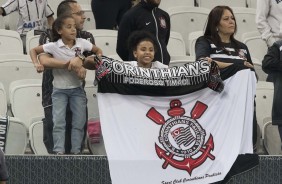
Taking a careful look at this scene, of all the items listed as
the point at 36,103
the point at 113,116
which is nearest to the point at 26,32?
the point at 36,103

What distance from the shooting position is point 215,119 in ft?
41.5

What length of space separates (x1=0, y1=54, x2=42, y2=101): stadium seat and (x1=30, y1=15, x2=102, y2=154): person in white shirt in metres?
1.47

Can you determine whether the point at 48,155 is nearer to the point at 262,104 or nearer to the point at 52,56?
the point at 52,56

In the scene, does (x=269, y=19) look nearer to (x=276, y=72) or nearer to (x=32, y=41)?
(x=276, y=72)

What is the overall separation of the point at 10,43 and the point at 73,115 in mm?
2670

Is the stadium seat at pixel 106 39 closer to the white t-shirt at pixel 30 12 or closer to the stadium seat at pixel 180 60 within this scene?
the white t-shirt at pixel 30 12

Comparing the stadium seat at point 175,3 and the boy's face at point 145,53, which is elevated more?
the boy's face at point 145,53

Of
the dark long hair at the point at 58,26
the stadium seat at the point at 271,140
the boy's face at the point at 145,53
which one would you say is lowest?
the stadium seat at the point at 271,140

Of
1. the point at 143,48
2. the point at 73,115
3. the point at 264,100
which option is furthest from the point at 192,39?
the point at 73,115

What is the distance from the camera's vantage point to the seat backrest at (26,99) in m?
13.7

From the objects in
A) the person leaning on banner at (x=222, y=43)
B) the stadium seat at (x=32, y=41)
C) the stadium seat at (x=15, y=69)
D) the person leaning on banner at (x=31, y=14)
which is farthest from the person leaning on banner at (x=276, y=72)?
A: the person leaning on banner at (x=31, y=14)

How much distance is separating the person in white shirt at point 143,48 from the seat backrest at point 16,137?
1201 millimetres

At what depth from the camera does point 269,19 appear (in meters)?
15.2

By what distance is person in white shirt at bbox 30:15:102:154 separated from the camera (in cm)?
1266
